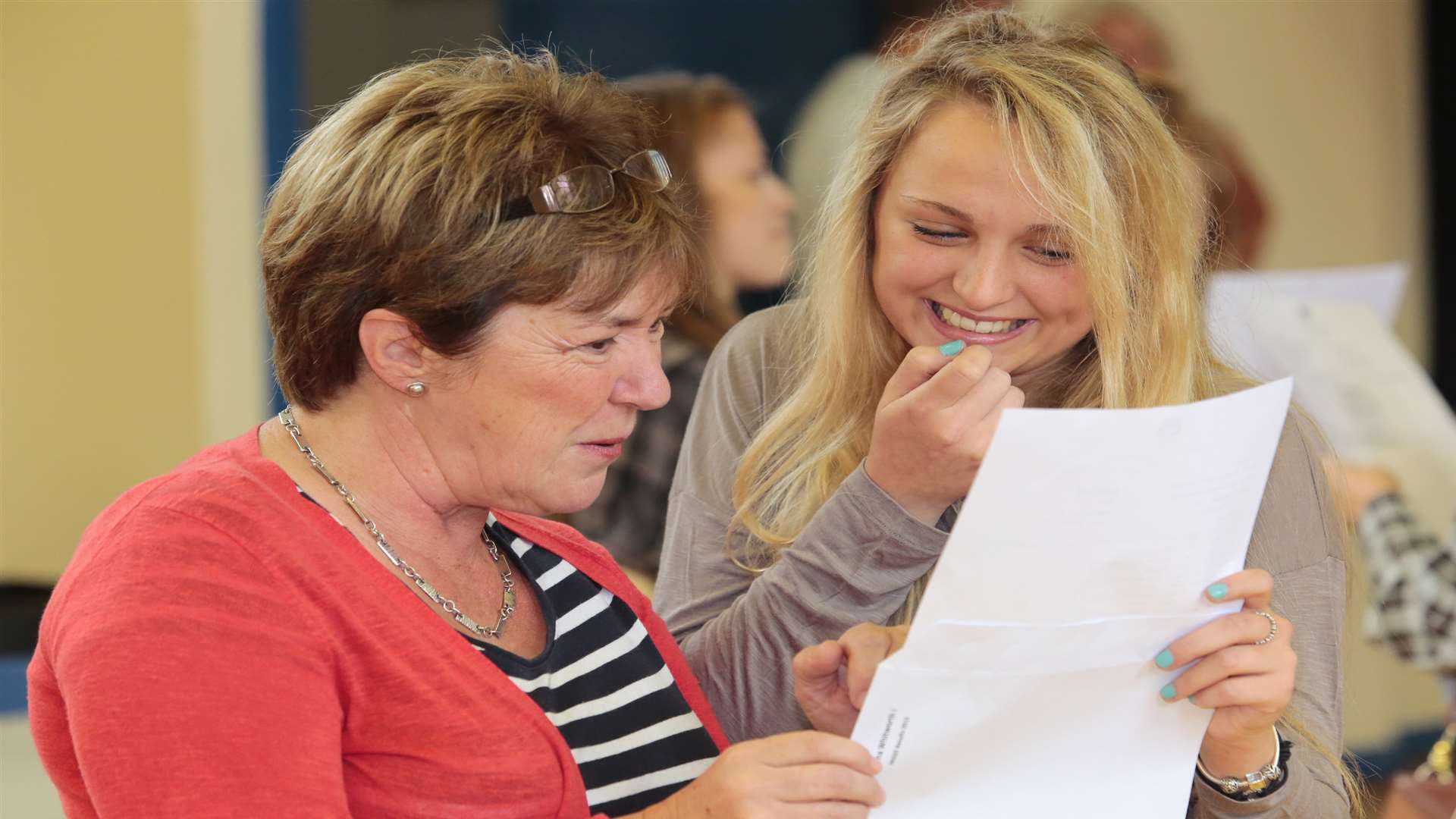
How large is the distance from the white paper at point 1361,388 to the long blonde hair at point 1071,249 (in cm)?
115

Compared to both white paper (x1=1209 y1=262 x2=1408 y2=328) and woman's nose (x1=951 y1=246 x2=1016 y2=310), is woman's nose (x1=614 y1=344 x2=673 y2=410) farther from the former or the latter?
white paper (x1=1209 y1=262 x2=1408 y2=328)

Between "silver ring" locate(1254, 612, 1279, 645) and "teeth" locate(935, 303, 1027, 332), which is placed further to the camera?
"teeth" locate(935, 303, 1027, 332)

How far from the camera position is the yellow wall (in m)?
2.89

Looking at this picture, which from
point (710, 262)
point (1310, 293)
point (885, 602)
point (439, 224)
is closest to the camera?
point (439, 224)

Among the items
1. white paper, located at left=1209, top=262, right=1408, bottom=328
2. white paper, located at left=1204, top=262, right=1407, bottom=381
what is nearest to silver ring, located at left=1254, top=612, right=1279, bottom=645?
white paper, located at left=1204, top=262, right=1407, bottom=381

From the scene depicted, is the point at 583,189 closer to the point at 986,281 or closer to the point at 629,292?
the point at 629,292

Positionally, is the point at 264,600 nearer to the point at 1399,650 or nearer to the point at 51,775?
the point at 51,775

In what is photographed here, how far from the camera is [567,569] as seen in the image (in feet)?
4.73

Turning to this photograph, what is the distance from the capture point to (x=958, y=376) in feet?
4.25

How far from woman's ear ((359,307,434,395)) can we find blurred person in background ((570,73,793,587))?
1184mm

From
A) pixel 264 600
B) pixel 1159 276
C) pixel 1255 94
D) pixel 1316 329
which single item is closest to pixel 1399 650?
pixel 1316 329

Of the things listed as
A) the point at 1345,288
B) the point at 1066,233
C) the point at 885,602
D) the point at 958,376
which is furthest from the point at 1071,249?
the point at 1345,288

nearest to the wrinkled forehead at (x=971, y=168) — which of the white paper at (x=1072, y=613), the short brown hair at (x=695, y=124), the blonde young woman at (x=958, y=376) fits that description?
the blonde young woman at (x=958, y=376)

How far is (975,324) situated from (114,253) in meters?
2.10
